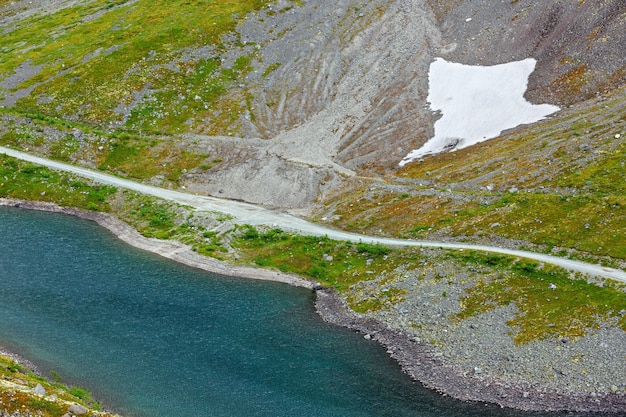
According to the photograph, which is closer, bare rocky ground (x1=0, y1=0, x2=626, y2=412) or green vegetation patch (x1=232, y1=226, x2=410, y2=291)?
bare rocky ground (x1=0, y1=0, x2=626, y2=412)

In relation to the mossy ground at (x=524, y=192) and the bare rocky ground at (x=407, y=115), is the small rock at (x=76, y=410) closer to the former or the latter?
the bare rocky ground at (x=407, y=115)

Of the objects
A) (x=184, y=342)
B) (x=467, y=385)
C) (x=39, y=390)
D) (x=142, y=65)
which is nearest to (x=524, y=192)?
(x=467, y=385)

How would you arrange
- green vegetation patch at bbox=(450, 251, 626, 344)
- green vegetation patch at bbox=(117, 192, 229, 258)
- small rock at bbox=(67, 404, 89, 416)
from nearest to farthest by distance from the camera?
1. small rock at bbox=(67, 404, 89, 416)
2. green vegetation patch at bbox=(450, 251, 626, 344)
3. green vegetation patch at bbox=(117, 192, 229, 258)

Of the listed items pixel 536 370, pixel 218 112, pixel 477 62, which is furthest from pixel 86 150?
pixel 536 370

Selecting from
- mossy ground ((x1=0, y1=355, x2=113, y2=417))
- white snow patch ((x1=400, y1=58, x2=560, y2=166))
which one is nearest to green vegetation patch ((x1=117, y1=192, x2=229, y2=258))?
mossy ground ((x1=0, y1=355, x2=113, y2=417))

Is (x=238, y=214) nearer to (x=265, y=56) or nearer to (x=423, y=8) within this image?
(x=265, y=56)

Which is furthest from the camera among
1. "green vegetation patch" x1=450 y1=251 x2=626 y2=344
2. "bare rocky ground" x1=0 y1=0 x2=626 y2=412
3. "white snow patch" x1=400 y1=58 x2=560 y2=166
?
"white snow patch" x1=400 y1=58 x2=560 y2=166

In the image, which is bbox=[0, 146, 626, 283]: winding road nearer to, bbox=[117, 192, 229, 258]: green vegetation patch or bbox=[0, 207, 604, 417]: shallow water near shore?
bbox=[117, 192, 229, 258]: green vegetation patch

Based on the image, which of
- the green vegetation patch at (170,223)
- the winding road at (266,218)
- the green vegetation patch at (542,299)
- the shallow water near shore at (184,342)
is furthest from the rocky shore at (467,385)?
the green vegetation patch at (170,223)
